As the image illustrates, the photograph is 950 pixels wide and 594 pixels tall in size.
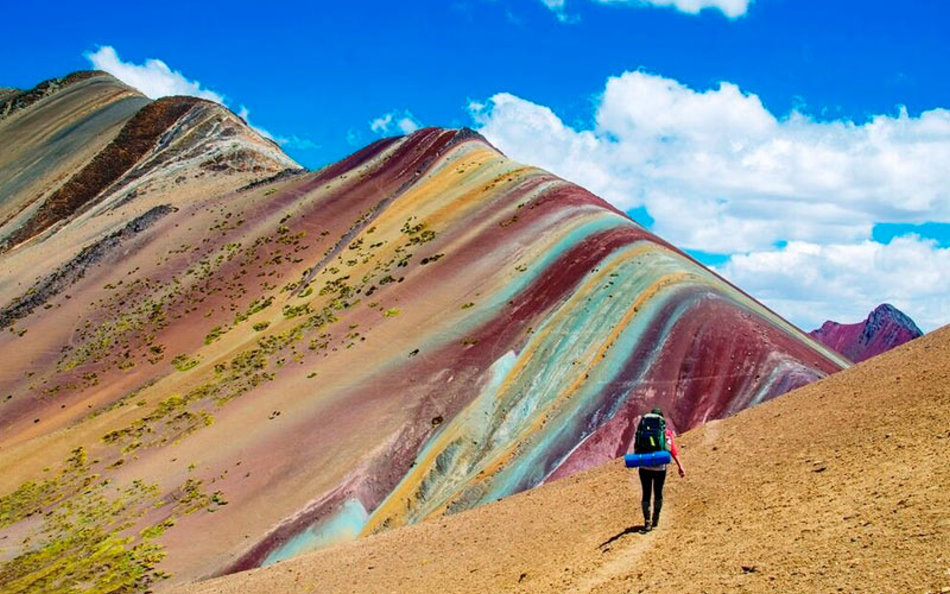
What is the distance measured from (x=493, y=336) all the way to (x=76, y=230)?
147 feet

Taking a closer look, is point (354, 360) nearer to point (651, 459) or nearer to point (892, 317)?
point (651, 459)

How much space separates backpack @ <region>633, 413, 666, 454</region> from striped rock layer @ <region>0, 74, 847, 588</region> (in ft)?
32.1

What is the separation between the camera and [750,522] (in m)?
11.1

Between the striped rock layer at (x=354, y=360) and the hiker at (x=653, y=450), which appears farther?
the striped rock layer at (x=354, y=360)

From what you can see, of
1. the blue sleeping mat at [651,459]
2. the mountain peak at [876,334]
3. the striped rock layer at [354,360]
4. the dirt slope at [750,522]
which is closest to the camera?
the dirt slope at [750,522]

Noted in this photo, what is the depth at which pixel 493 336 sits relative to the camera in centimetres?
2891

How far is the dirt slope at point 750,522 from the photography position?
9.03m

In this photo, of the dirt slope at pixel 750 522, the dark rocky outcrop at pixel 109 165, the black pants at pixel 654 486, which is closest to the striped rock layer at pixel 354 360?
the dirt slope at pixel 750 522

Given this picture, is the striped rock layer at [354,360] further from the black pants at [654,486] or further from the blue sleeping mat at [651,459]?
the blue sleeping mat at [651,459]

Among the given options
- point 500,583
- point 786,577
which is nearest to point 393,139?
point 500,583

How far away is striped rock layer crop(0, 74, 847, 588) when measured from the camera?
2336 centimetres

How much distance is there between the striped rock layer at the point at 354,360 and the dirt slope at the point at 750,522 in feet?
18.6

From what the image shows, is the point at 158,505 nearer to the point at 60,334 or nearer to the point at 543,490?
the point at 543,490

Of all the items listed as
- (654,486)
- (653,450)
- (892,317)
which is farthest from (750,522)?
(892,317)
